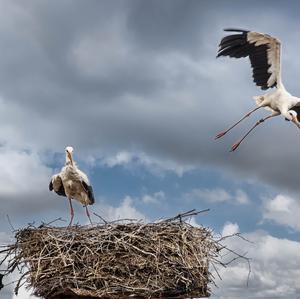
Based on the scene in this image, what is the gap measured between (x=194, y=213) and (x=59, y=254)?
77.0 inches

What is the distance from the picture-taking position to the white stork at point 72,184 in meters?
12.2

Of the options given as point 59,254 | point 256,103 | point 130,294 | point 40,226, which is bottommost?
point 130,294

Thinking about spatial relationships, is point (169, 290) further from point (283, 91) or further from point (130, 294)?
point (283, 91)

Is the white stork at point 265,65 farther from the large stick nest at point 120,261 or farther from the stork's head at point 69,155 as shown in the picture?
the large stick nest at point 120,261

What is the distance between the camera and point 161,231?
8938mm

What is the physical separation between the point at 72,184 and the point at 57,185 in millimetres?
340

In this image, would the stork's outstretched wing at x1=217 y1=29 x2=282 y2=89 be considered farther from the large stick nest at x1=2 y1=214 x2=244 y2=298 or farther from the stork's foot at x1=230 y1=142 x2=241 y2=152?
the large stick nest at x1=2 y1=214 x2=244 y2=298

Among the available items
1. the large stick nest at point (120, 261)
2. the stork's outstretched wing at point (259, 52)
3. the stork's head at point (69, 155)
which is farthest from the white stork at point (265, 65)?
the large stick nest at point (120, 261)

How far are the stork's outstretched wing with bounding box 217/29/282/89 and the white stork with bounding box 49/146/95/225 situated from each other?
450 cm

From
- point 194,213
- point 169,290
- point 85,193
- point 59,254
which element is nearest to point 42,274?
point 59,254

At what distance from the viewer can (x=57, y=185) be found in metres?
12.4

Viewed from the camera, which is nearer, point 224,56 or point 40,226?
point 40,226

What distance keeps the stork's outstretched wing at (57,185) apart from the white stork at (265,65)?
4.78 m

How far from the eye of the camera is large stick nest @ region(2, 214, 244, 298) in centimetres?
838
